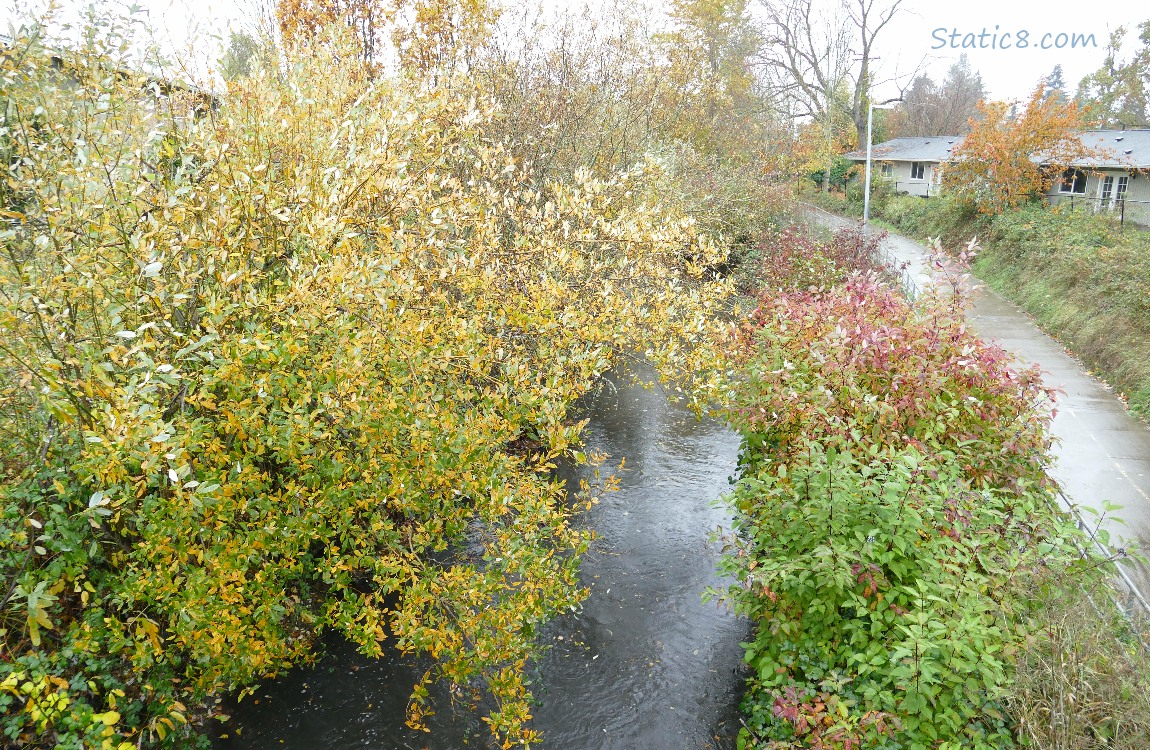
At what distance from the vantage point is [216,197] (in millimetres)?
4879

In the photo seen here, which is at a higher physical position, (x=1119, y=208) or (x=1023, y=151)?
(x=1023, y=151)

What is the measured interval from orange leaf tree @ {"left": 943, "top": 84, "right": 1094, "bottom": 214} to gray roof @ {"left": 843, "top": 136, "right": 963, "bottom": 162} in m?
11.0

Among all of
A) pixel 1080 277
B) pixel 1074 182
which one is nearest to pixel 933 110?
pixel 1074 182

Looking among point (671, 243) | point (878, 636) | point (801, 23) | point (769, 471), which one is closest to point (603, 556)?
point (769, 471)

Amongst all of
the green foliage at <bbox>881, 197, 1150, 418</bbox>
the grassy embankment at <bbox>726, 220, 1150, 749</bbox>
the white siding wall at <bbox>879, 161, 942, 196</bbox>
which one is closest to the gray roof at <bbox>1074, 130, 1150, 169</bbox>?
the green foliage at <bbox>881, 197, 1150, 418</bbox>

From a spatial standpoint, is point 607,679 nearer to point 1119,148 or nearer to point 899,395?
point 899,395

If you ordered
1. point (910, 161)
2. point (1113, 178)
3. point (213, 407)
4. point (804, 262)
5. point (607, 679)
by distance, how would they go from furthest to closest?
point (910, 161)
point (1113, 178)
point (804, 262)
point (607, 679)
point (213, 407)

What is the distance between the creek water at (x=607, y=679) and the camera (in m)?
6.69

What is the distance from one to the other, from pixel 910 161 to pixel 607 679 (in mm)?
44193

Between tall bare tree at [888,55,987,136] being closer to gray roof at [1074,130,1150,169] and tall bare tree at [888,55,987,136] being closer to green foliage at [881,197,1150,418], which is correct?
gray roof at [1074,130,1150,169]

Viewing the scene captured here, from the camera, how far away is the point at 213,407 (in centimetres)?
438

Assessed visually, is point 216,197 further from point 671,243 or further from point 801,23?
point 801,23

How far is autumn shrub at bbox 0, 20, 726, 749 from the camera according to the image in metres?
4.04

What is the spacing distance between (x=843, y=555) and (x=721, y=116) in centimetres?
2786
